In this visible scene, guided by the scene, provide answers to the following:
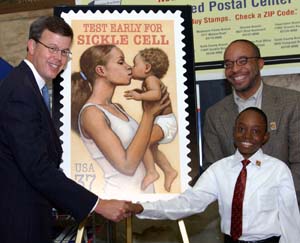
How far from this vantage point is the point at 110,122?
2418mm

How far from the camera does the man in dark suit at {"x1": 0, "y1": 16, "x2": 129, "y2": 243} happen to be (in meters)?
1.80

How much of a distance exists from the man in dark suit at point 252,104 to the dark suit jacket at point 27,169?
3.36 feet

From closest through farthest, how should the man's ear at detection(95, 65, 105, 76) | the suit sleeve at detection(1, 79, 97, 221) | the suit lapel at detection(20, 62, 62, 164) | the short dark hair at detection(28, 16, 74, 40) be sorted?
the suit sleeve at detection(1, 79, 97, 221), the suit lapel at detection(20, 62, 62, 164), the short dark hair at detection(28, 16, 74, 40), the man's ear at detection(95, 65, 105, 76)

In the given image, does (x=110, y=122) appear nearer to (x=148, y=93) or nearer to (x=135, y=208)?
(x=148, y=93)

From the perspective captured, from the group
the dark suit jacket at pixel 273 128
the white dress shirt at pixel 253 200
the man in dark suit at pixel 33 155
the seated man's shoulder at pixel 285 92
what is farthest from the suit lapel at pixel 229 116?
the man in dark suit at pixel 33 155

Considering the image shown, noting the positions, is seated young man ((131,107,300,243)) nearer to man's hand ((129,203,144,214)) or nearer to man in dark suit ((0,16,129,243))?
man's hand ((129,203,144,214))

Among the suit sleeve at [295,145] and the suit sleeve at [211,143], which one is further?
the suit sleeve at [211,143]

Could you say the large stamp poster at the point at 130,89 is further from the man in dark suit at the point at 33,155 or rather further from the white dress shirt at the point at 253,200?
the man in dark suit at the point at 33,155

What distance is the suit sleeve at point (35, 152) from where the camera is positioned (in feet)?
5.88

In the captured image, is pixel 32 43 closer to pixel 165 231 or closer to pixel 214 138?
pixel 214 138

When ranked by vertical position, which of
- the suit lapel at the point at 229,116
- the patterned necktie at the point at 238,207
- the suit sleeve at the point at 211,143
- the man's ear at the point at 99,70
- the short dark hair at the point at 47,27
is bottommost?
the patterned necktie at the point at 238,207

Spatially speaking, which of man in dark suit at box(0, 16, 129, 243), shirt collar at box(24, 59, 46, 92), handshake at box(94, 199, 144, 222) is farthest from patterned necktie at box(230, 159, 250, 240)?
shirt collar at box(24, 59, 46, 92)

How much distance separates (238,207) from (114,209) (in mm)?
581

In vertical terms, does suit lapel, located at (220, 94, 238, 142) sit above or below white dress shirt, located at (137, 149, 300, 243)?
above
